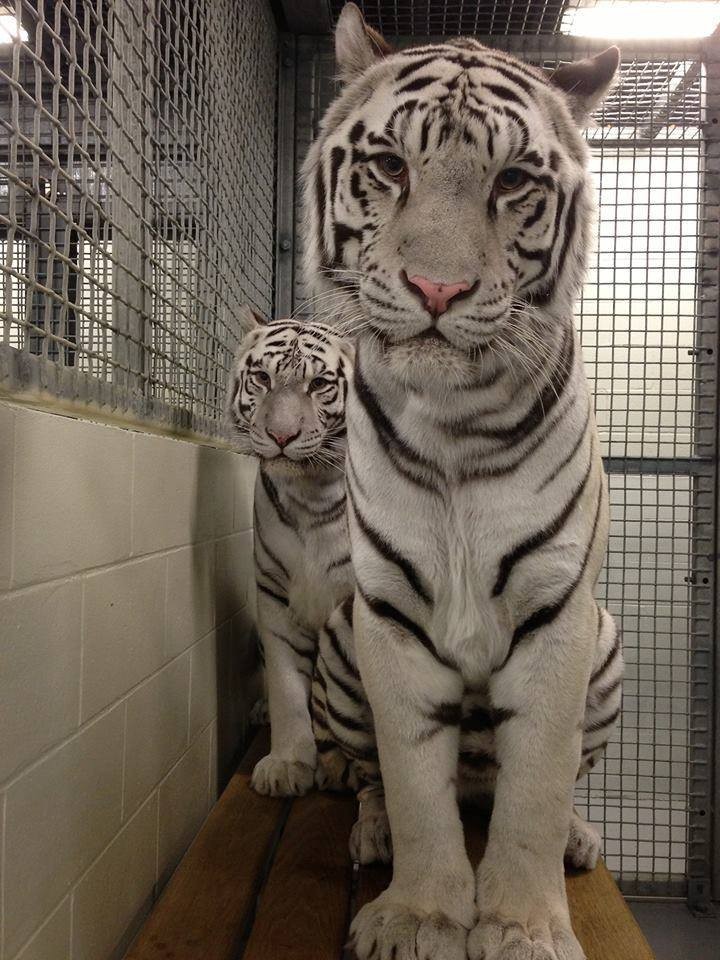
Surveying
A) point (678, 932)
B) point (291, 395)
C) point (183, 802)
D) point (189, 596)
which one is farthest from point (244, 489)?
point (678, 932)

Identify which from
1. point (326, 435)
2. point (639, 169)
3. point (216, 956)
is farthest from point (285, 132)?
point (216, 956)

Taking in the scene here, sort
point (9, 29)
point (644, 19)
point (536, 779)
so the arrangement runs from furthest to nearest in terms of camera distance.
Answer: point (644, 19) < point (536, 779) < point (9, 29)

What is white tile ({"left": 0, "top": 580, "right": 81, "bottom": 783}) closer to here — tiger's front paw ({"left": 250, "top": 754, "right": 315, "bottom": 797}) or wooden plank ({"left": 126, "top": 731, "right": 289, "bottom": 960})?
wooden plank ({"left": 126, "top": 731, "right": 289, "bottom": 960})

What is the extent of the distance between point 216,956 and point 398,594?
0.68m

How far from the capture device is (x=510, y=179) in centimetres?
140

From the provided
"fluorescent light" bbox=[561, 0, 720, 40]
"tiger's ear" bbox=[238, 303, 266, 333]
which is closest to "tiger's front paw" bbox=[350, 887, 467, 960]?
"tiger's ear" bbox=[238, 303, 266, 333]

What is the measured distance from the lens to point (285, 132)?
326 centimetres

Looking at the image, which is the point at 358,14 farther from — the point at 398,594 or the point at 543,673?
the point at 543,673

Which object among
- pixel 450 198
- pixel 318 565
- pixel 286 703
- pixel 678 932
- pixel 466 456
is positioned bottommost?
pixel 678 932

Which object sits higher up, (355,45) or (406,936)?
(355,45)

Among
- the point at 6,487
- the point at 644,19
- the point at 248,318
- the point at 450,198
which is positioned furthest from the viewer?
the point at 644,19

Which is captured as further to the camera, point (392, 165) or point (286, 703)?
point (286, 703)

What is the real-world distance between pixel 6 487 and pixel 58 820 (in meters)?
0.53

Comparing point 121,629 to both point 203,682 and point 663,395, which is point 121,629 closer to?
point 203,682
